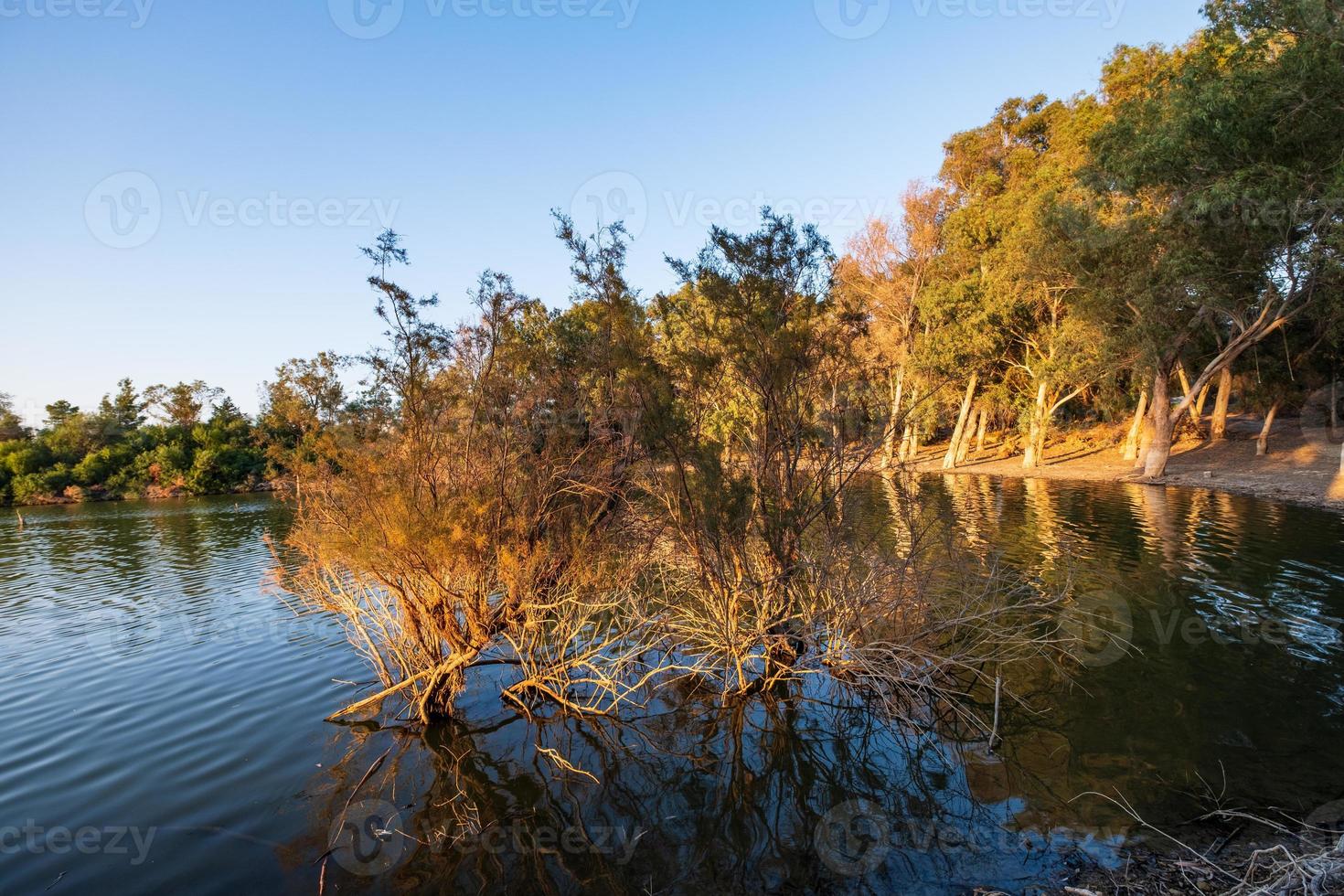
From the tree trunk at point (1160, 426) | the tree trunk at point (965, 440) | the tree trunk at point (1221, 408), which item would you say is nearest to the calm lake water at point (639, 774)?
the tree trunk at point (1160, 426)

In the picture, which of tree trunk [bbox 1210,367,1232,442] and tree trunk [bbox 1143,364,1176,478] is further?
tree trunk [bbox 1210,367,1232,442]

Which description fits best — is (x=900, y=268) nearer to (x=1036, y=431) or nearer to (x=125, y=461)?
(x=1036, y=431)

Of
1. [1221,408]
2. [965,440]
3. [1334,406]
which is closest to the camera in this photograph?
[1334,406]

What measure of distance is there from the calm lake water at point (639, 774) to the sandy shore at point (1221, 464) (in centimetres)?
1346

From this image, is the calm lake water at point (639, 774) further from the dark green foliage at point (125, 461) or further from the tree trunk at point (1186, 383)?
the dark green foliage at point (125, 461)

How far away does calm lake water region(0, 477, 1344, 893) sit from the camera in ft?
16.8

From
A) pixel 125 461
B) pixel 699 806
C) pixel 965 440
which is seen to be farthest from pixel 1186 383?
pixel 125 461

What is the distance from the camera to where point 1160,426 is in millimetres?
25844

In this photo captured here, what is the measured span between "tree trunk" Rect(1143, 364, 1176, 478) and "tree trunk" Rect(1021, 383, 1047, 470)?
15.7 ft

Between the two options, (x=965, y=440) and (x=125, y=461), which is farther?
(x=125, y=461)

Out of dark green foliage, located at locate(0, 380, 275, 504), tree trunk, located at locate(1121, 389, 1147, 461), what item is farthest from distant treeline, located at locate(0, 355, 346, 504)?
tree trunk, located at locate(1121, 389, 1147, 461)

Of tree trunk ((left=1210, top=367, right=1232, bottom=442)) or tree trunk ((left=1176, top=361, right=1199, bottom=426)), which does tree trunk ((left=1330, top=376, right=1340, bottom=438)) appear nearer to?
tree trunk ((left=1210, top=367, right=1232, bottom=442))

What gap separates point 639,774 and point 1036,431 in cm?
3193

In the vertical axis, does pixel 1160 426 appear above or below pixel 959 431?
below
